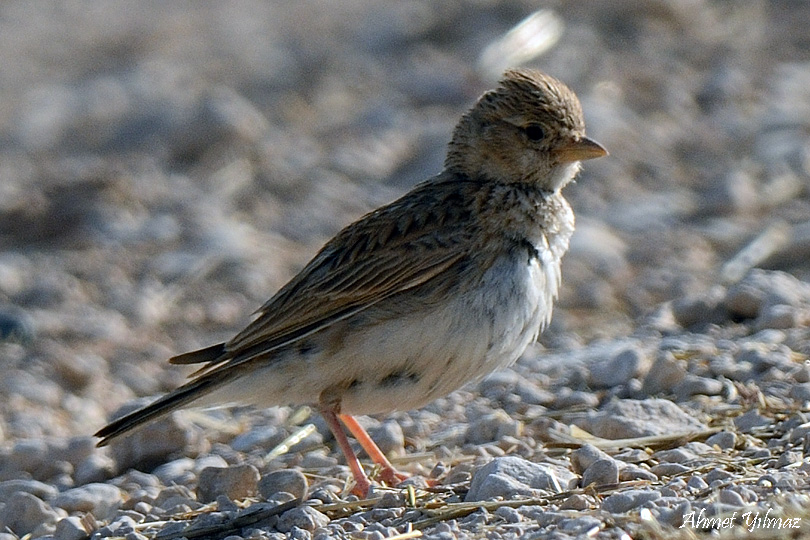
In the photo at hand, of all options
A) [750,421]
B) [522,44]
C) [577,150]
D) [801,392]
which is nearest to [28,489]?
[577,150]

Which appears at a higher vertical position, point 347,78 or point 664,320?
point 347,78

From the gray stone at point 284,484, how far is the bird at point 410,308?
0.88 ft

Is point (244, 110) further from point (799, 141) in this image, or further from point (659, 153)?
point (799, 141)

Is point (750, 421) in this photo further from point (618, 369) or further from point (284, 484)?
point (284, 484)

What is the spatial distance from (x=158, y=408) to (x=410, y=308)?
113cm

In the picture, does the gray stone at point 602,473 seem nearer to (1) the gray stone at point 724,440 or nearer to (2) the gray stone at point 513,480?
(2) the gray stone at point 513,480

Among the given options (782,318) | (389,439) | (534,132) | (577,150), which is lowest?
(389,439)

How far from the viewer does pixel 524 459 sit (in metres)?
5.66

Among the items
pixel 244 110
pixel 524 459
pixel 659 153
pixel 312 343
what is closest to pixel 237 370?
pixel 312 343

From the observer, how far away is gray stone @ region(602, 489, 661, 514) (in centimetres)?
474

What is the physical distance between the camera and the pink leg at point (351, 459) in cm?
567

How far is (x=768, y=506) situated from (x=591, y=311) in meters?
4.88

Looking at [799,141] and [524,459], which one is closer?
[524,459]

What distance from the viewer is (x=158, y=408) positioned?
5719 millimetres
